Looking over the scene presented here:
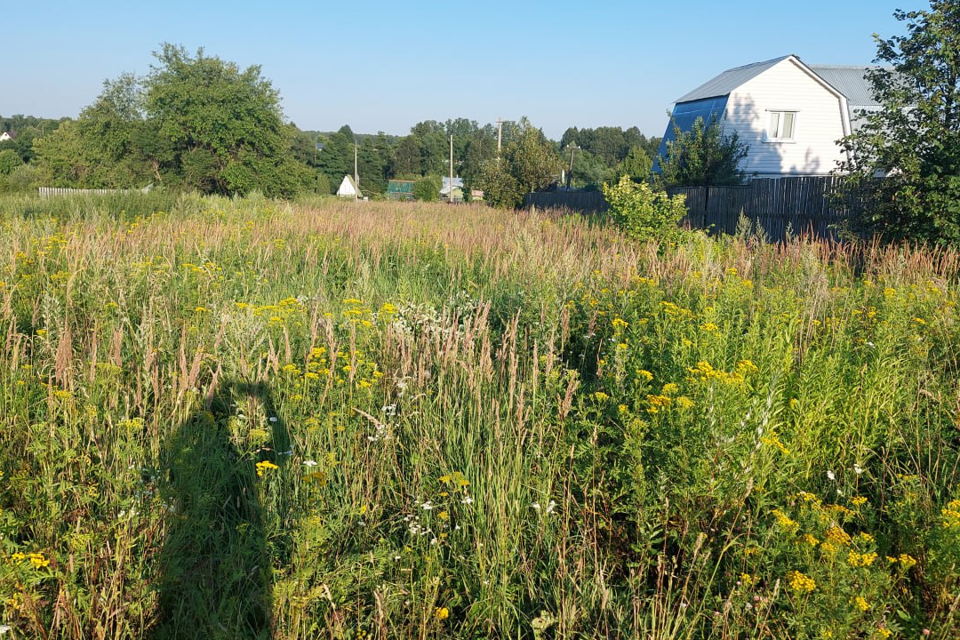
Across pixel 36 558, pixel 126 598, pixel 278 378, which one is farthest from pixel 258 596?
pixel 278 378

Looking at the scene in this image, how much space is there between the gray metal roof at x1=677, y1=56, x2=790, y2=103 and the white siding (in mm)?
373

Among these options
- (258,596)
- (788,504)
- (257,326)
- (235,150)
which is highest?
(235,150)

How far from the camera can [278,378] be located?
143 inches

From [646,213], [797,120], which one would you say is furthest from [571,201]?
[646,213]

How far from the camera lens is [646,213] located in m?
10.8

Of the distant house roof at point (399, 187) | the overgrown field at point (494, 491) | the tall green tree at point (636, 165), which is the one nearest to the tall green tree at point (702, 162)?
the overgrown field at point (494, 491)

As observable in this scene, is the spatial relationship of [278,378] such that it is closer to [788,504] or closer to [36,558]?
[36,558]

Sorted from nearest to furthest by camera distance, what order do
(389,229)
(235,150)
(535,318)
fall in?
(535,318) → (389,229) → (235,150)

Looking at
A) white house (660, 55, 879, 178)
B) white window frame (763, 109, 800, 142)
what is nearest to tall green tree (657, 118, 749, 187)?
white house (660, 55, 879, 178)

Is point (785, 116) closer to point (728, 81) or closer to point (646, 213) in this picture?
point (728, 81)

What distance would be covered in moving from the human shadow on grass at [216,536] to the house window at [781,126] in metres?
30.9

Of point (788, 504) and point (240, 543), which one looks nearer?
point (240, 543)

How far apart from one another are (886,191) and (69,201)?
46.6 ft

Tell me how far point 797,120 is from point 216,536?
32.3 metres
